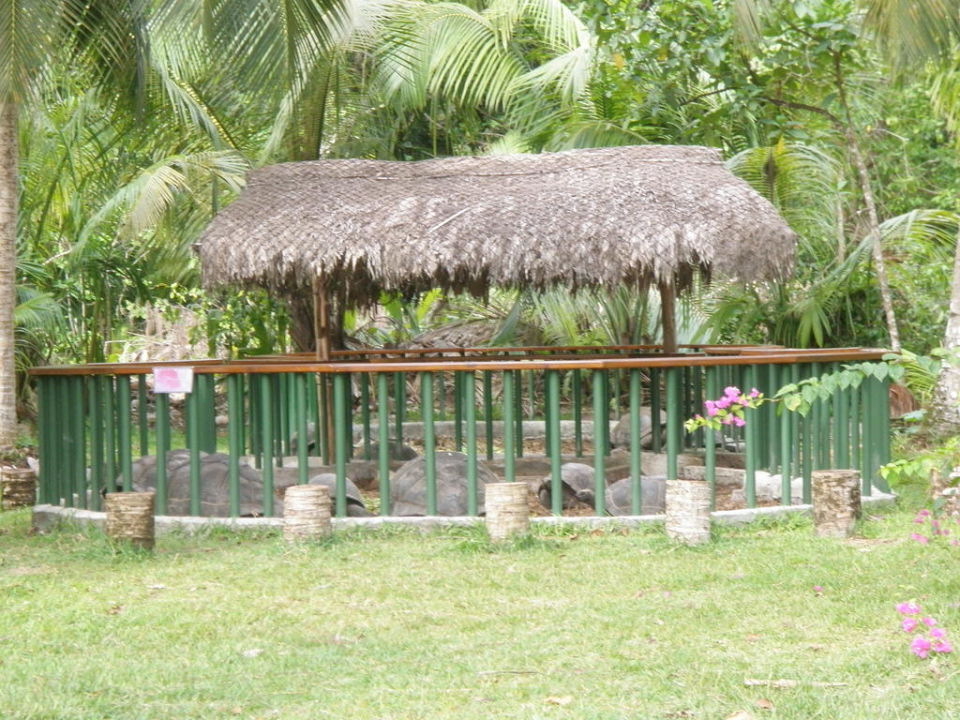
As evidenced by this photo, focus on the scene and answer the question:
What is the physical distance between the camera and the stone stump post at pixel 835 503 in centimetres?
724

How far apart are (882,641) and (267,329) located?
36.9 ft

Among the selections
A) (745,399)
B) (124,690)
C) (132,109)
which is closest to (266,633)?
(124,690)

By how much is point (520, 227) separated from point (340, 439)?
75.6 inches

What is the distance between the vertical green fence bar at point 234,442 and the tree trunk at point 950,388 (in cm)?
474

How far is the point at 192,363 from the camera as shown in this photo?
822cm

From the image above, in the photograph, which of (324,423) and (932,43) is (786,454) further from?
(324,423)

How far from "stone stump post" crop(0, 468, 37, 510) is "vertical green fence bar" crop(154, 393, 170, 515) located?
74.5 inches

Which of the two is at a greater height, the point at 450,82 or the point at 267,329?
the point at 450,82

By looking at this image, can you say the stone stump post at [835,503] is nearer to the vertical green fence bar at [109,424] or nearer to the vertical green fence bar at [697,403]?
the vertical green fence bar at [697,403]

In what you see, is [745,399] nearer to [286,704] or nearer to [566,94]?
[286,704]

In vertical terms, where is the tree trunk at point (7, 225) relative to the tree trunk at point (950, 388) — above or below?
above

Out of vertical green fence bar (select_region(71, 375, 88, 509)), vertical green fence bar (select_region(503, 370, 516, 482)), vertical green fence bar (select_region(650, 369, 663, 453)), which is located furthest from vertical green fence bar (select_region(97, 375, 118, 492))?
vertical green fence bar (select_region(650, 369, 663, 453))

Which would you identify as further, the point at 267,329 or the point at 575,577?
the point at 267,329

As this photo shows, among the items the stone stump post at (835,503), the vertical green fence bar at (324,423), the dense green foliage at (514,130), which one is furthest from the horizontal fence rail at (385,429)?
the dense green foliage at (514,130)
